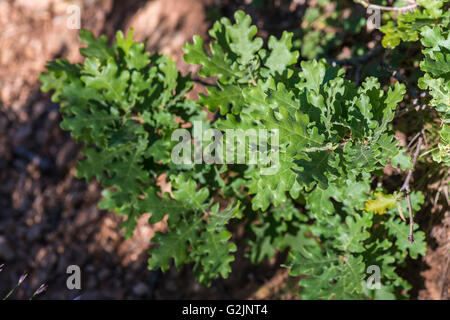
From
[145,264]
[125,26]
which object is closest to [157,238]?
[145,264]

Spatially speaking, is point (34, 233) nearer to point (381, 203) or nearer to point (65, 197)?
point (65, 197)

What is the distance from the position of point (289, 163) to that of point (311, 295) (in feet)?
3.08

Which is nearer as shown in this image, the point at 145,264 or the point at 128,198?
the point at 128,198

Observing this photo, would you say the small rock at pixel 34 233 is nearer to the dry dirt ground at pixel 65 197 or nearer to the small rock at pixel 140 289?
the dry dirt ground at pixel 65 197

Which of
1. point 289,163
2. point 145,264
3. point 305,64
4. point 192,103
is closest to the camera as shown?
point 289,163

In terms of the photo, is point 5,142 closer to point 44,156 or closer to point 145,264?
point 44,156

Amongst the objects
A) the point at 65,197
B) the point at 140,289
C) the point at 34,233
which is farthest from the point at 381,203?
the point at 34,233

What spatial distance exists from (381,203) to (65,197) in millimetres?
3366

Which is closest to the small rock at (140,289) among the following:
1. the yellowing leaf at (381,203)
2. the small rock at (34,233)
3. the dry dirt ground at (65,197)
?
the dry dirt ground at (65,197)

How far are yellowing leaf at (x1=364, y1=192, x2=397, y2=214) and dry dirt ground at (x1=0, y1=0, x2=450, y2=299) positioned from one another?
0.63 metres

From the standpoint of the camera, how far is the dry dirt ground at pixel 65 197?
3439 mm

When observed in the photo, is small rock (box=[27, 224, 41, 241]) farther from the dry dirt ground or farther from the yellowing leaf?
the yellowing leaf

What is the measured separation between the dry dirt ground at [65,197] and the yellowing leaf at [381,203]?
634 mm

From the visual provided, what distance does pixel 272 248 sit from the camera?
3.08 metres
